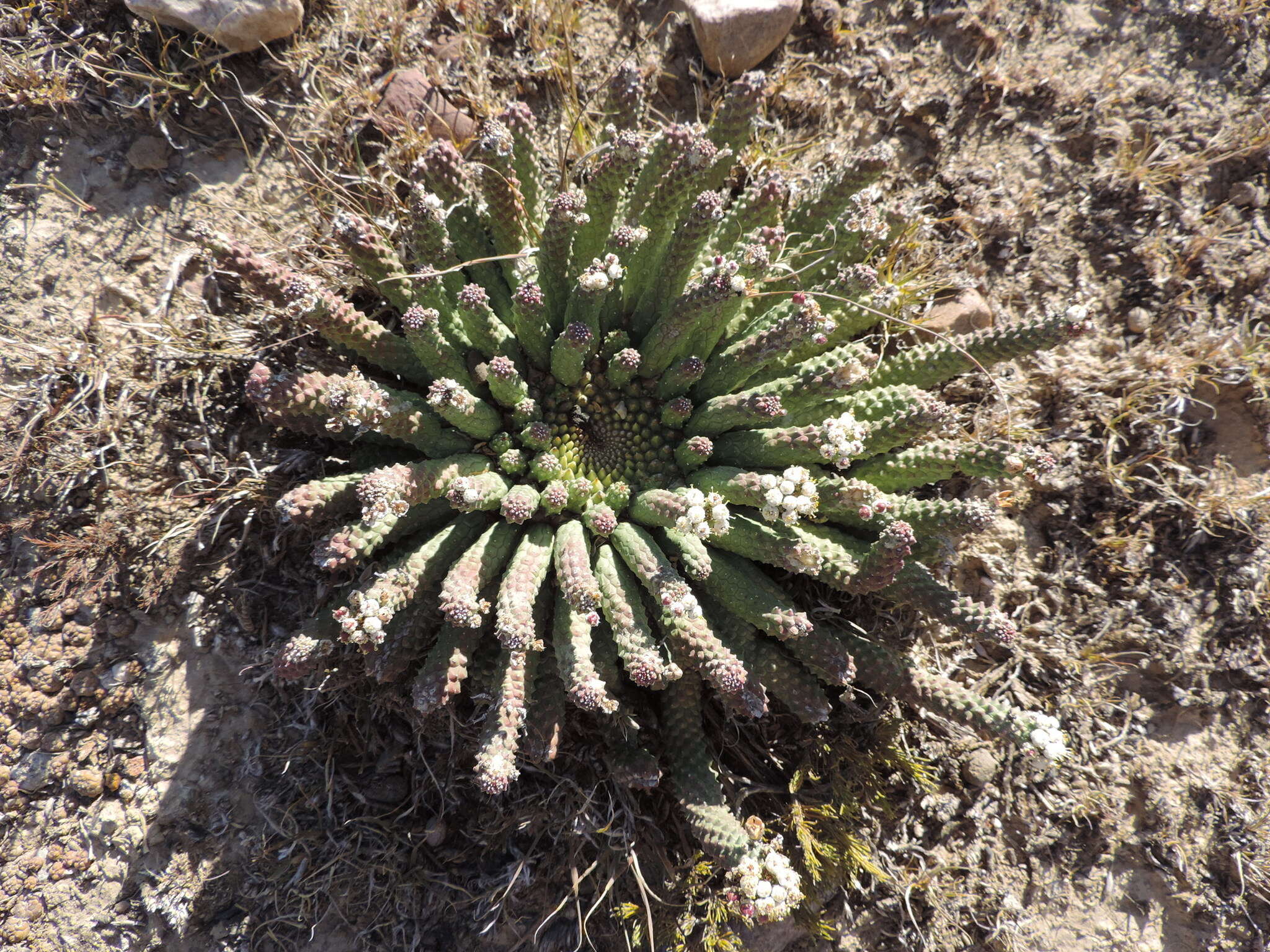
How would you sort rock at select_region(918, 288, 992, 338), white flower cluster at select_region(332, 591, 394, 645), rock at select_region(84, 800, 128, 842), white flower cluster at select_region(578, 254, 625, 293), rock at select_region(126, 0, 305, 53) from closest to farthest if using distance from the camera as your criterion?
white flower cluster at select_region(332, 591, 394, 645) < white flower cluster at select_region(578, 254, 625, 293) < rock at select_region(84, 800, 128, 842) < rock at select_region(126, 0, 305, 53) < rock at select_region(918, 288, 992, 338)

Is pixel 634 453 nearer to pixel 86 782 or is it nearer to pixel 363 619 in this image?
pixel 363 619

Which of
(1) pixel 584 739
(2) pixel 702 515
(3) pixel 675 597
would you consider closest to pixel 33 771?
(1) pixel 584 739

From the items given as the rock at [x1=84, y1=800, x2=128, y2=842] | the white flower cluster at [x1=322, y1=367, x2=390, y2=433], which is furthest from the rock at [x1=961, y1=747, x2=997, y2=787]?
the rock at [x1=84, y1=800, x2=128, y2=842]

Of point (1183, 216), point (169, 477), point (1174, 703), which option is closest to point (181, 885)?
point (169, 477)

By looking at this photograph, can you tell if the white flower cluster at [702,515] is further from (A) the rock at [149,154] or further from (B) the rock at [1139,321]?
(A) the rock at [149,154]

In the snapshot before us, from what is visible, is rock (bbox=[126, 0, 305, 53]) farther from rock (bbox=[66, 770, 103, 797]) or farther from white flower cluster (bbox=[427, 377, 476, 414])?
rock (bbox=[66, 770, 103, 797])

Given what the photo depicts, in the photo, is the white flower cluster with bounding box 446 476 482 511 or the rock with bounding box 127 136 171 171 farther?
the rock with bounding box 127 136 171 171

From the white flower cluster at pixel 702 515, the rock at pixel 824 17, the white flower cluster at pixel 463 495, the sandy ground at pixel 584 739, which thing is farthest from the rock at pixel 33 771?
the rock at pixel 824 17
